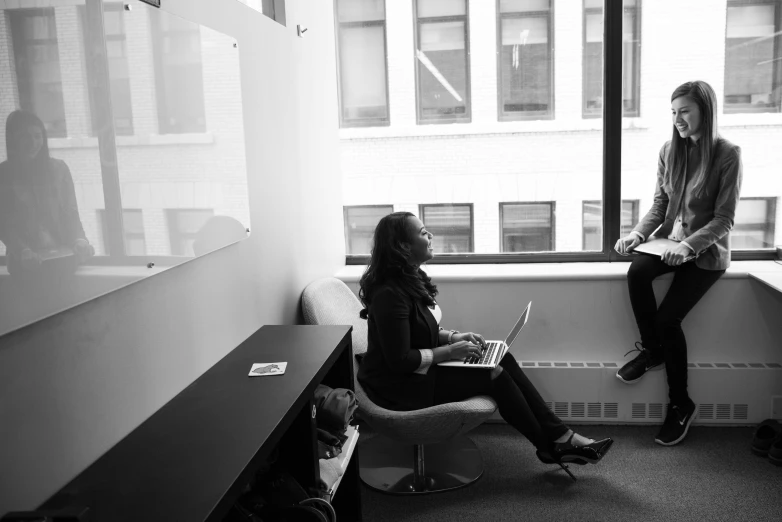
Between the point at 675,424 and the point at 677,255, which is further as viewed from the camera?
the point at 675,424

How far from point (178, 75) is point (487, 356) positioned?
158 cm

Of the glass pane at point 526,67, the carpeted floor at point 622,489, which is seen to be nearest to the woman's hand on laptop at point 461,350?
the carpeted floor at point 622,489

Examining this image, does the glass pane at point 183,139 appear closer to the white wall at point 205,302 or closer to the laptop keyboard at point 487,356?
the white wall at point 205,302

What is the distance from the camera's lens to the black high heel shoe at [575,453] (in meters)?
2.67

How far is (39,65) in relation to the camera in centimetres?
134

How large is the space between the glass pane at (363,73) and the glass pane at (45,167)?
2.36 m

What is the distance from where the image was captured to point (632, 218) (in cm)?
362

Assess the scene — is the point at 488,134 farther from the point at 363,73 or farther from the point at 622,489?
the point at 622,489

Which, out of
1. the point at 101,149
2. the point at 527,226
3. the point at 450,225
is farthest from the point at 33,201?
the point at 527,226

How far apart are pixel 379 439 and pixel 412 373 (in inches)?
29.9

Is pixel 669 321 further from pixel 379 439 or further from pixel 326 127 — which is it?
pixel 326 127

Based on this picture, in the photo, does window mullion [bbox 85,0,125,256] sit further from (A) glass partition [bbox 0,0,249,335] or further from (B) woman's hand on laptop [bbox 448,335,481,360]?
(B) woman's hand on laptop [bbox 448,335,481,360]

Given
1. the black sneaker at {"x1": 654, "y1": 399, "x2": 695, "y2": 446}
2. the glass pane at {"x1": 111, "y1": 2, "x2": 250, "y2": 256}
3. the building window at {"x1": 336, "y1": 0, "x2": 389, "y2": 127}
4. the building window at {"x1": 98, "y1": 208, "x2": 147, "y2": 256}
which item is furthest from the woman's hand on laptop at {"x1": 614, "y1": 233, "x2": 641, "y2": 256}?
the building window at {"x1": 98, "y1": 208, "x2": 147, "y2": 256}

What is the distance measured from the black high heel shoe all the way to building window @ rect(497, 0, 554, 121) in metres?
1.74
